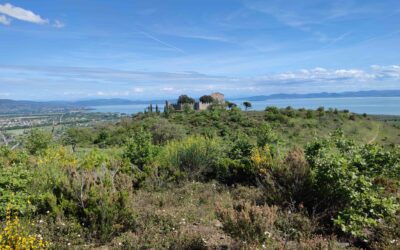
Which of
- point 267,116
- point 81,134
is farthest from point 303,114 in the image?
point 81,134

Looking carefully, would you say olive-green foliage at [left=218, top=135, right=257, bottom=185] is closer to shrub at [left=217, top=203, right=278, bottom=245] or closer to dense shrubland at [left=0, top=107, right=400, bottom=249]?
dense shrubland at [left=0, top=107, right=400, bottom=249]

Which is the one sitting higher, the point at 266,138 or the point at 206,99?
the point at 206,99

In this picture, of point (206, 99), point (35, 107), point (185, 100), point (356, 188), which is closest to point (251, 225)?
point (356, 188)

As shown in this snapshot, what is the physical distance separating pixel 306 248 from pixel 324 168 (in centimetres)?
121

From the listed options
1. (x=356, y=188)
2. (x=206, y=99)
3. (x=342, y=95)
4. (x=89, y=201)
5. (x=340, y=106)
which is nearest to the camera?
(x=356, y=188)

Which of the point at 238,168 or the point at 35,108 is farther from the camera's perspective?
the point at 35,108

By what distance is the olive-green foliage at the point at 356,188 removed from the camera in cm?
414

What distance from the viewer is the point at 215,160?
841 cm

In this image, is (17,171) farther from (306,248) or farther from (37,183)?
(306,248)

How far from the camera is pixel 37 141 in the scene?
13.1 meters

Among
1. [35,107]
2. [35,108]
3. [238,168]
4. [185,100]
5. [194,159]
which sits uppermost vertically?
[185,100]

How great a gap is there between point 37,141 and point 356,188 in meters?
12.1

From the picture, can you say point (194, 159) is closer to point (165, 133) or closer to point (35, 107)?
point (165, 133)

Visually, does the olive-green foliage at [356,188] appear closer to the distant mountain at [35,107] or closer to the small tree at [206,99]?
the distant mountain at [35,107]
